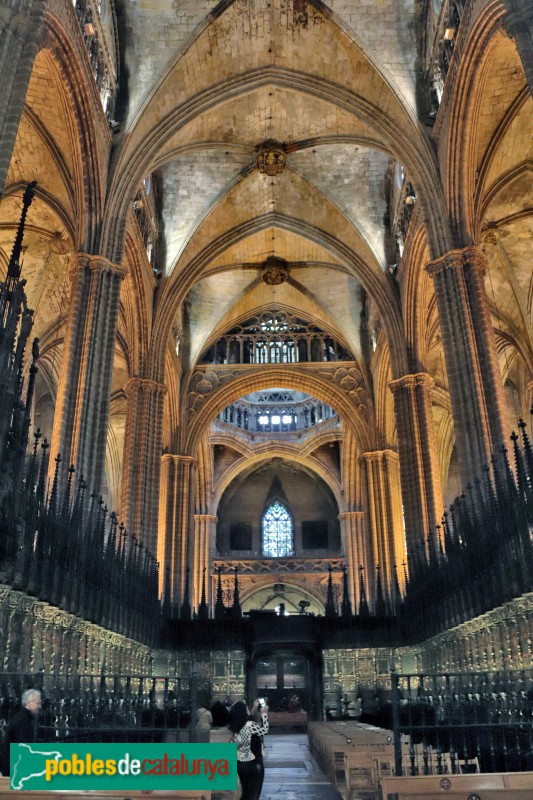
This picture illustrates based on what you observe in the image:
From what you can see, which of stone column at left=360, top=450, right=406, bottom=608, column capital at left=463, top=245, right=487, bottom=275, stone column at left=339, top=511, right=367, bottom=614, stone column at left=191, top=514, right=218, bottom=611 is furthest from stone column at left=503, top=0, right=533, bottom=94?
stone column at left=191, top=514, right=218, bottom=611

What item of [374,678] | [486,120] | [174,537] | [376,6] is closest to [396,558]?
[374,678]

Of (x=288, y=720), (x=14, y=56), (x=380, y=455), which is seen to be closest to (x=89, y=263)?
(x=14, y=56)

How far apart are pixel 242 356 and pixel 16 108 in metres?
18.7

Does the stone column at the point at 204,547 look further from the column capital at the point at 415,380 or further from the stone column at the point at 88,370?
the stone column at the point at 88,370

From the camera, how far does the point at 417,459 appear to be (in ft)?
60.7

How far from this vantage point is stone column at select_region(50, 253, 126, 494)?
13.3 m

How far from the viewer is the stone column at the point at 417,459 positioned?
1789cm

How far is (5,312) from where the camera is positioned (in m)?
7.59

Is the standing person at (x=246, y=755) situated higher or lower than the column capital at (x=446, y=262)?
lower

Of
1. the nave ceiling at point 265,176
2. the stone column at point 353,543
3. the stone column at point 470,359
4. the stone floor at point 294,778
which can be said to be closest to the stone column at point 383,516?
the nave ceiling at point 265,176

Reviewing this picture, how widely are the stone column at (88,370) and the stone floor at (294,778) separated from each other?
5.68 meters

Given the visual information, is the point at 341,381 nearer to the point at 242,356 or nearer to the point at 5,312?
the point at 242,356

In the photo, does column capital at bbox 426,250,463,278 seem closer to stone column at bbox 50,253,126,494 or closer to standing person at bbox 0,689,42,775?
stone column at bbox 50,253,126,494

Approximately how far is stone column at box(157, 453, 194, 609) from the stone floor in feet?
30.6
